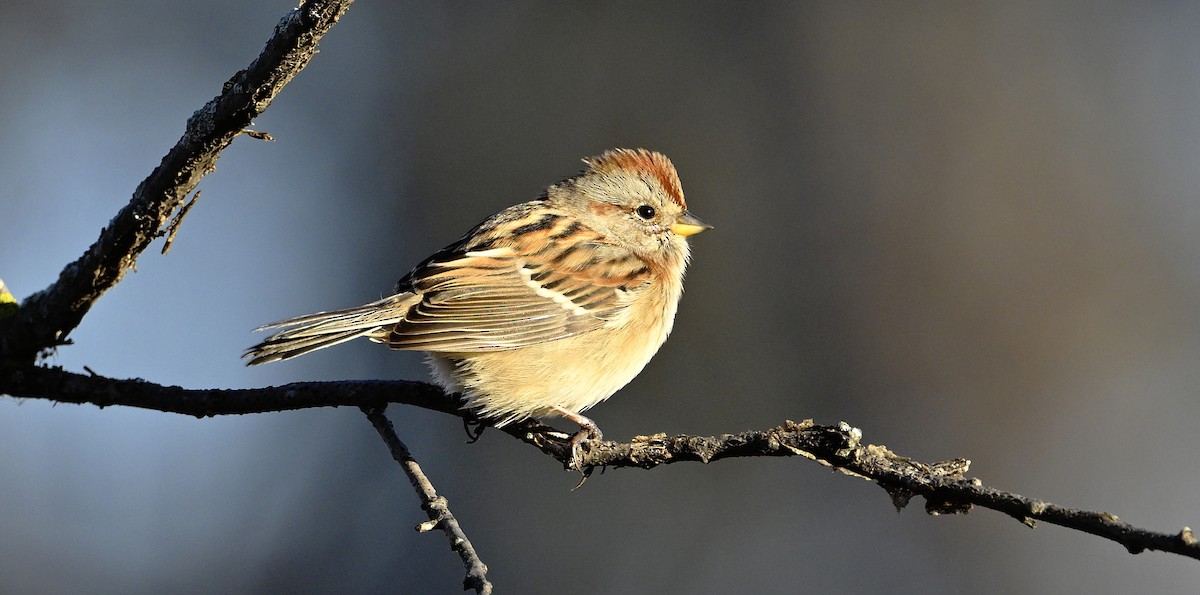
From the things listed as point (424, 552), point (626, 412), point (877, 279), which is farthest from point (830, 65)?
point (424, 552)

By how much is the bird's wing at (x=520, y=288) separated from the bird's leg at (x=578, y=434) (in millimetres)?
344

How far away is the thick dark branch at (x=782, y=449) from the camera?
2062 millimetres

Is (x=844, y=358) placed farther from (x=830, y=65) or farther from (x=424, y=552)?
(x=424, y=552)

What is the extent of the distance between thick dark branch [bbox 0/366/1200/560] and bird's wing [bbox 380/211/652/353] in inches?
41.7

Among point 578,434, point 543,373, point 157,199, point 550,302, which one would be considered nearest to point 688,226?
point 550,302

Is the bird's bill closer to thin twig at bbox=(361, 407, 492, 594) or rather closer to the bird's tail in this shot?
the bird's tail

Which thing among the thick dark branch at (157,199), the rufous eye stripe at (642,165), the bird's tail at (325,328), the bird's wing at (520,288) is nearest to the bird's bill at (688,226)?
the rufous eye stripe at (642,165)

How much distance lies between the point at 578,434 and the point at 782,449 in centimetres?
131

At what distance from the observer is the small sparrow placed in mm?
3947

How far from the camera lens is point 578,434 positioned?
12.0 ft

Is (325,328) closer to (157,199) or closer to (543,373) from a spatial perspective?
(543,373)

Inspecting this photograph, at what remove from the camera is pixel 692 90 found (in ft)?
24.6

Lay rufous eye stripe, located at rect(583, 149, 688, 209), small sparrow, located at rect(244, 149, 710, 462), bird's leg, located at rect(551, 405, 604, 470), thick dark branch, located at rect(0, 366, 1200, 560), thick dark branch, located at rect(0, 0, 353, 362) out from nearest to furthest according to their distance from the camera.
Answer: thick dark branch, located at rect(0, 366, 1200, 560)
thick dark branch, located at rect(0, 0, 353, 362)
bird's leg, located at rect(551, 405, 604, 470)
small sparrow, located at rect(244, 149, 710, 462)
rufous eye stripe, located at rect(583, 149, 688, 209)

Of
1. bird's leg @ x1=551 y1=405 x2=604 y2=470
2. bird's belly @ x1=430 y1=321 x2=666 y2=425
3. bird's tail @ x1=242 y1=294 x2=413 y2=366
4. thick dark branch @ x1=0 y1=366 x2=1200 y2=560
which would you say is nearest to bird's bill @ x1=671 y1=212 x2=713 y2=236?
bird's belly @ x1=430 y1=321 x2=666 y2=425
